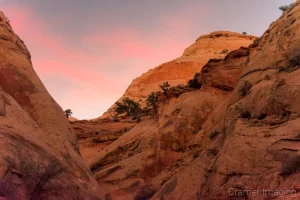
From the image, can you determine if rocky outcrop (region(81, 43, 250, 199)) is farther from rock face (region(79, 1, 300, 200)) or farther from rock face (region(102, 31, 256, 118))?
rock face (region(102, 31, 256, 118))

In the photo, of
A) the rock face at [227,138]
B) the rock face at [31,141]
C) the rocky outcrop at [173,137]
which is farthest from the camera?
the rocky outcrop at [173,137]

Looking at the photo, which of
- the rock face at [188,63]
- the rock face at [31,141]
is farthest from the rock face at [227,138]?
the rock face at [188,63]

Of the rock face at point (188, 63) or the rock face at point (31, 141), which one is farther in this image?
the rock face at point (188, 63)

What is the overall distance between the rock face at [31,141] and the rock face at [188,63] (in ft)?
161

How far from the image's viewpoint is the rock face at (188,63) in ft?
229

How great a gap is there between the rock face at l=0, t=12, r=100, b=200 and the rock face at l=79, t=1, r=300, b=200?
16.0 feet

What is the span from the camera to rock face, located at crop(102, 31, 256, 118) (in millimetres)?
69812

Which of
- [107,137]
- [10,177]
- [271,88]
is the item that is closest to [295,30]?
[271,88]

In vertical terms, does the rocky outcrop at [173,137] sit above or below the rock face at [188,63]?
below

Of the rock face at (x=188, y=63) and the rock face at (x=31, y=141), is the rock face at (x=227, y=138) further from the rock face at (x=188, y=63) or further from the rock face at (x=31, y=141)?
the rock face at (x=188, y=63)

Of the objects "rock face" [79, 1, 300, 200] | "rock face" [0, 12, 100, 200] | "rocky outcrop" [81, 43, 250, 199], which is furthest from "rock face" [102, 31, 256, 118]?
"rock face" [0, 12, 100, 200]

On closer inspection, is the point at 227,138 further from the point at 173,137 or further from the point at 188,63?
the point at 188,63

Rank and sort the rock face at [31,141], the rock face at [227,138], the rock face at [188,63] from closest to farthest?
1. the rock face at [31,141]
2. the rock face at [227,138]
3. the rock face at [188,63]

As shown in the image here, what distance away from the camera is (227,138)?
15773mm
